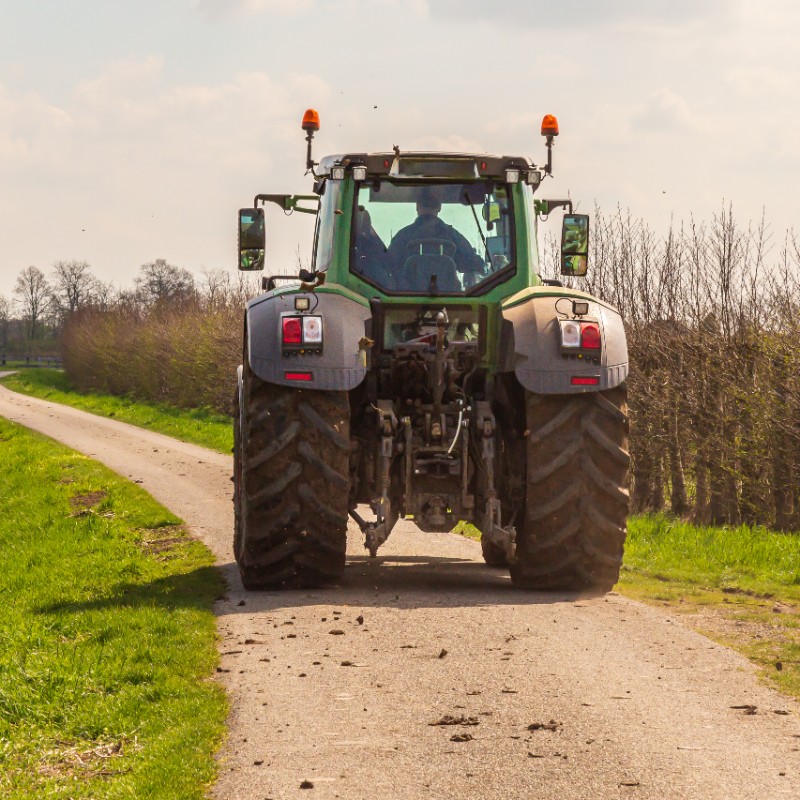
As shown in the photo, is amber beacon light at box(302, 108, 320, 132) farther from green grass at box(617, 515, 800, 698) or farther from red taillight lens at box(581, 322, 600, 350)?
green grass at box(617, 515, 800, 698)

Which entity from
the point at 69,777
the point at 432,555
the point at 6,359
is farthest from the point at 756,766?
the point at 6,359

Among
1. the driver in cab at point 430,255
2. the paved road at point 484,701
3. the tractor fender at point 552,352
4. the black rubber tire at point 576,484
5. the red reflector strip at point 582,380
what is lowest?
A: the paved road at point 484,701

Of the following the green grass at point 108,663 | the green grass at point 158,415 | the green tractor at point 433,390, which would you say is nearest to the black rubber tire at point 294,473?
the green tractor at point 433,390

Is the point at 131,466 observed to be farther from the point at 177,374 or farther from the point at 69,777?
the point at 177,374

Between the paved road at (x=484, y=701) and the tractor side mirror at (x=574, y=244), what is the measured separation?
270 cm

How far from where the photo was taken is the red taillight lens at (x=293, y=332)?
899cm

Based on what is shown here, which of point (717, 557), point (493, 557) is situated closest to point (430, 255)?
point (493, 557)

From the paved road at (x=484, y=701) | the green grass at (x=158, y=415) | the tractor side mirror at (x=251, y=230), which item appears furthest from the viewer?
the green grass at (x=158, y=415)

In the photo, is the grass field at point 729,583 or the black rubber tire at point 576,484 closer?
the grass field at point 729,583

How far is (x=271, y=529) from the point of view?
9047mm

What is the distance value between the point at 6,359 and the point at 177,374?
63421mm

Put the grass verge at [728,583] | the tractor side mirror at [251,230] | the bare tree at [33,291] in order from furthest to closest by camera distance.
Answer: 1. the bare tree at [33,291]
2. the tractor side mirror at [251,230]
3. the grass verge at [728,583]

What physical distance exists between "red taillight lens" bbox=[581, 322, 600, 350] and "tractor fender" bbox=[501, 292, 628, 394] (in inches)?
2.1

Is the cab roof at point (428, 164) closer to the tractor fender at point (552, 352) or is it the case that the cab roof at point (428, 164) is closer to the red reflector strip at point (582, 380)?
the tractor fender at point (552, 352)
